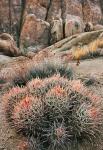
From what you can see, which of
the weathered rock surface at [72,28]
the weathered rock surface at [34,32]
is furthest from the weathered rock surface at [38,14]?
the weathered rock surface at [72,28]

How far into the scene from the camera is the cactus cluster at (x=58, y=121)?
667cm

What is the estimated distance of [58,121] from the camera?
269 inches

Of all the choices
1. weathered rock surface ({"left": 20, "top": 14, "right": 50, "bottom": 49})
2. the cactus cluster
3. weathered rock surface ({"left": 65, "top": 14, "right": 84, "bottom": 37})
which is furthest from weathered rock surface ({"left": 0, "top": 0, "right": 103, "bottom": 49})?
the cactus cluster

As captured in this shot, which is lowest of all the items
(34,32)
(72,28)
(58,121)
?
(34,32)

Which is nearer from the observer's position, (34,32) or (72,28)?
(72,28)

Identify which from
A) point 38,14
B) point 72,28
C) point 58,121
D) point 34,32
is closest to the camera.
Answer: point 58,121

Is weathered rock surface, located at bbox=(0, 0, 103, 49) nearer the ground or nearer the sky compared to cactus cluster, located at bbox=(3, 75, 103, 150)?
nearer the ground

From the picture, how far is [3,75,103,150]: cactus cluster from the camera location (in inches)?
263

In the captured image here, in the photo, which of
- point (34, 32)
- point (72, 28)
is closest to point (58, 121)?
point (72, 28)

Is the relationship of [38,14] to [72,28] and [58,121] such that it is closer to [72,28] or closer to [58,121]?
[72,28]

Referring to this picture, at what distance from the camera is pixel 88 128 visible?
6.80 meters

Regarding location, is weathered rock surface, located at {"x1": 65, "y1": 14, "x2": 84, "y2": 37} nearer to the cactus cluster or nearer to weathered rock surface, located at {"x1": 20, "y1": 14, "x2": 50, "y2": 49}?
weathered rock surface, located at {"x1": 20, "y1": 14, "x2": 50, "y2": 49}

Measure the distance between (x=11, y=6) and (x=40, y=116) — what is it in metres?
48.2

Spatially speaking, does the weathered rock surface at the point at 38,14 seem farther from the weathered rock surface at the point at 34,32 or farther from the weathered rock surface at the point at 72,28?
the weathered rock surface at the point at 72,28
